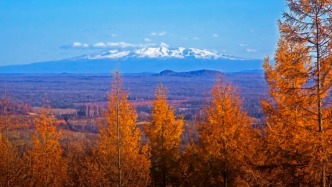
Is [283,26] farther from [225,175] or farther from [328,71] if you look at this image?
[225,175]

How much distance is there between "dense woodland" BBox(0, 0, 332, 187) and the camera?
14.8 metres

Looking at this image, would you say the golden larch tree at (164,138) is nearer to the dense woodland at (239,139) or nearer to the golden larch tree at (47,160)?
the dense woodland at (239,139)

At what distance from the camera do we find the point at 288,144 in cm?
1580

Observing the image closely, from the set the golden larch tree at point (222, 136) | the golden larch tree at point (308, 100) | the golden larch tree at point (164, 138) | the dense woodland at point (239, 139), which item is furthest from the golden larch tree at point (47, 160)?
the golden larch tree at point (308, 100)

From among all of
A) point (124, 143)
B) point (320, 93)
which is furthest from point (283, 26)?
point (124, 143)

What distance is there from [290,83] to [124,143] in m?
12.3

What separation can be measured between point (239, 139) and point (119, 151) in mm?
8109

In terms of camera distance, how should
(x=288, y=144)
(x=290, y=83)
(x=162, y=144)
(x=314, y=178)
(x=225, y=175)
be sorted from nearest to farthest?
(x=314, y=178) < (x=288, y=144) < (x=290, y=83) < (x=225, y=175) < (x=162, y=144)

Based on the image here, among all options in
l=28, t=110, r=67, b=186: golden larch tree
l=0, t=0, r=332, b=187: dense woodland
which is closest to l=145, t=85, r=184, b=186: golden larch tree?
l=0, t=0, r=332, b=187: dense woodland

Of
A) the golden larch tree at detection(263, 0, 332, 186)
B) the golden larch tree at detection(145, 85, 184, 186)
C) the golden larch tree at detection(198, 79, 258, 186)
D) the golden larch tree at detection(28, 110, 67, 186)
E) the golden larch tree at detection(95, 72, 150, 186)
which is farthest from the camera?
the golden larch tree at detection(145, 85, 184, 186)

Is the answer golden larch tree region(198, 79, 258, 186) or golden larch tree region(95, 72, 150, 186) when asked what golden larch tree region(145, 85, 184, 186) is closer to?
golden larch tree region(95, 72, 150, 186)

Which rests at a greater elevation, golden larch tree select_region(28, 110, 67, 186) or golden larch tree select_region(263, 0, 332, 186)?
golden larch tree select_region(263, 0, 332, 186)

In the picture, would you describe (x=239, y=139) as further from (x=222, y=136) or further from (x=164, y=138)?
(x=164, y=138)

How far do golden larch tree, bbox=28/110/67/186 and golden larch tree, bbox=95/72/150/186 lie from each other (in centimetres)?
480
